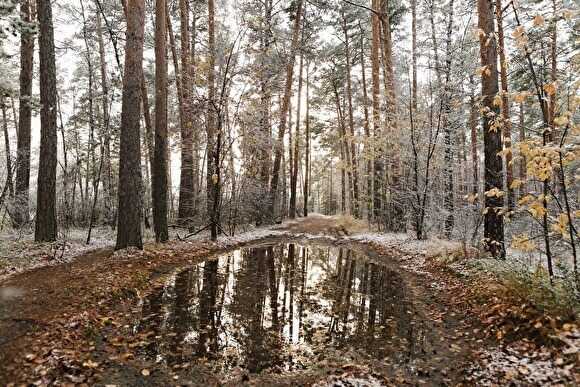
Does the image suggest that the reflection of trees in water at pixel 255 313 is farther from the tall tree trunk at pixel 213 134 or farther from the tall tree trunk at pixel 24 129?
the tall tree trunk at pixel 24 129

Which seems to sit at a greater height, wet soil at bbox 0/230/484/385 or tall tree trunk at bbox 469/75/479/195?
tall tree trunk at bbox 469/75/479/195

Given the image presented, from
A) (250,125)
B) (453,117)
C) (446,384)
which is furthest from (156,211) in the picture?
(453,117)

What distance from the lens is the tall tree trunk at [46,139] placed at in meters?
9.71

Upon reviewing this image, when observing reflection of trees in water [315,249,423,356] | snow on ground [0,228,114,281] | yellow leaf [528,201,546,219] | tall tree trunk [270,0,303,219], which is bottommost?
A: reflection of trees in water [315,249,423,356]

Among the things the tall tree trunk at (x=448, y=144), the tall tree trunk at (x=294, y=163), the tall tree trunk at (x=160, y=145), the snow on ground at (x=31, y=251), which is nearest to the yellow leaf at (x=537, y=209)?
the tall tree trunk at (x=448, y=144)

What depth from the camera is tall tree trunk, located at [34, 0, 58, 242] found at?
9.71 m

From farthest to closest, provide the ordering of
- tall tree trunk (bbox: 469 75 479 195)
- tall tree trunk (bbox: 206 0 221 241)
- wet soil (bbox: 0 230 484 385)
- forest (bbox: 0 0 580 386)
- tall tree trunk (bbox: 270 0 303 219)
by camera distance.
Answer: tall tree trunk (bbox: 270 0 303 219) < tall tree trunk (bbox: 469 75 479 195) < tall tree trunk (bbox: 206 0 221 241) < forest (bbox: 0 0 580 386) < wet soil (bbox: 0 230 484 385)

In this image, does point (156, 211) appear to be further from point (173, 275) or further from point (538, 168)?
point (538, 168)

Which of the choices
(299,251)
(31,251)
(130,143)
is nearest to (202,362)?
(130,143)

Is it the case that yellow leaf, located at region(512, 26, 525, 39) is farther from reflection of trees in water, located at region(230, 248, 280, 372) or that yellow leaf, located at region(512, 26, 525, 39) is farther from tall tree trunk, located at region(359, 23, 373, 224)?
tall tree trunk, located at region(359, 23, 373, 224)

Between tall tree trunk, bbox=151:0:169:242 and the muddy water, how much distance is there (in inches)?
93.8

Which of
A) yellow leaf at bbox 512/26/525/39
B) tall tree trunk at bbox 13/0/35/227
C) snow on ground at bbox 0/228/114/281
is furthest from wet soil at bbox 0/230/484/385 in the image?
tall tree trunk at bbox 13/0/35/227

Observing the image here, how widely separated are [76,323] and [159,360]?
4.60 ft

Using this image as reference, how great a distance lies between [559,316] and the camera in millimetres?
4297
